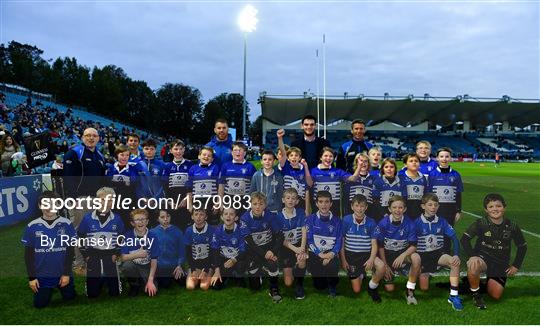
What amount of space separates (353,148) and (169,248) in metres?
3.28

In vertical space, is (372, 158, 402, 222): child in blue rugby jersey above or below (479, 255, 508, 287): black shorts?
above

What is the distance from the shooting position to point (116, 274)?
4559 millimetres

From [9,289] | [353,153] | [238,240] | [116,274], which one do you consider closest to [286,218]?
[238,240]

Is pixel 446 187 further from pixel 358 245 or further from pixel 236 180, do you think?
pixel 236 180

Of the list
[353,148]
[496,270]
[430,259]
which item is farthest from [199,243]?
[496,270]

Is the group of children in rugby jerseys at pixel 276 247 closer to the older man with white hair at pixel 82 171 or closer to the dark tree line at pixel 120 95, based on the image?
the older man with white hair at pixel 82 171

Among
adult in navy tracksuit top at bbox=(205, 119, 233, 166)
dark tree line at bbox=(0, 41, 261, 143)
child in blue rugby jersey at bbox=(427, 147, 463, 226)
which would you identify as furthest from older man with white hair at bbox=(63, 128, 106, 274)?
dark tree line at bbox=(0, 41, 261, 143)

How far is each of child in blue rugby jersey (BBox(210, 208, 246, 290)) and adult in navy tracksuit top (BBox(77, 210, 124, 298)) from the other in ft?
4.06

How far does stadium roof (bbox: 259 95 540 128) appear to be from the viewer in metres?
56.5

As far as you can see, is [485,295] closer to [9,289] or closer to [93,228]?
[93,228]

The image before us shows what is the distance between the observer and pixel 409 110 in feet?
194

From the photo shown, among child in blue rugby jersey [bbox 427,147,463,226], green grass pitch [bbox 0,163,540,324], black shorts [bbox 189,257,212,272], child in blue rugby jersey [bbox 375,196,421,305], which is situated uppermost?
child in blue rugby jersey [bbox 427,147,463,226]

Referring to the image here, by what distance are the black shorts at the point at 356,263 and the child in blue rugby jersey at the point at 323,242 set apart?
6.5 inches

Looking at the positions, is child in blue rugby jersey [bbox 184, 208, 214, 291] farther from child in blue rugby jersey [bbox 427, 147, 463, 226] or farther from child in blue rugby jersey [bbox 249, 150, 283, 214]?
child in blue rugby jersey [bbox 427, 147, 463, 226]
